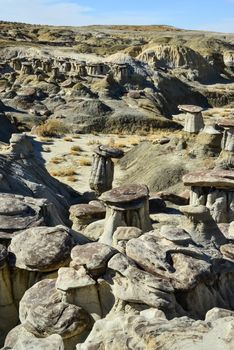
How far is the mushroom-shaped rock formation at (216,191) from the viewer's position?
1220cm

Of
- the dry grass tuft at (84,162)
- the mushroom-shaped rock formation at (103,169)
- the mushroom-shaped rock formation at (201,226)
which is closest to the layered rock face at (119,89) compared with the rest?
the dry grass tuft at (84,162)

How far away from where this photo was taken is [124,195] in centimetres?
1045

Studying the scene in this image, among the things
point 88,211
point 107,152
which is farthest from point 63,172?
point 88,211

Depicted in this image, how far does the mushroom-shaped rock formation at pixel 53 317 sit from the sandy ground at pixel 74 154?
11551 millimetres

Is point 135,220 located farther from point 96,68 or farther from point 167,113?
point 96,68

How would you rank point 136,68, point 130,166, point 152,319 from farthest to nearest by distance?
point 136,68 < point 130,166 < point 152,319

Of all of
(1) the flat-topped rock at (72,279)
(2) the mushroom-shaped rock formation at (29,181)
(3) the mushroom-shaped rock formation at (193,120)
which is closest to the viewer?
(1) the flat-topped rock at (72,279)

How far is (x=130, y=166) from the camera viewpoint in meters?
21.5

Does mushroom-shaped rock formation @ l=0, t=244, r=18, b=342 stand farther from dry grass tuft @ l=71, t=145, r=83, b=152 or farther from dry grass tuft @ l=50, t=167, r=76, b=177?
dry grass tuft @ l=71, t=145, r=83, b=152

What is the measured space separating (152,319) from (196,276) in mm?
1457

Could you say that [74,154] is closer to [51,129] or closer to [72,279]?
[51,129]

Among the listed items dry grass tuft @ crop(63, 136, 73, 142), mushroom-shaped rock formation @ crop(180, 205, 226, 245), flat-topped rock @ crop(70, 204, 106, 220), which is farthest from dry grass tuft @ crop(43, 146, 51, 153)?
mushroom-shaped rock formation @ crop(180, 205, 226, 245)

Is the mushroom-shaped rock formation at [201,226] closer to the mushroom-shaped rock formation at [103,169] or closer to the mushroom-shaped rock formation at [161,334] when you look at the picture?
the mushroom-shaped rock formation at [161,334]

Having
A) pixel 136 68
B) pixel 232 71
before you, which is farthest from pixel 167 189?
pixel 232 71
